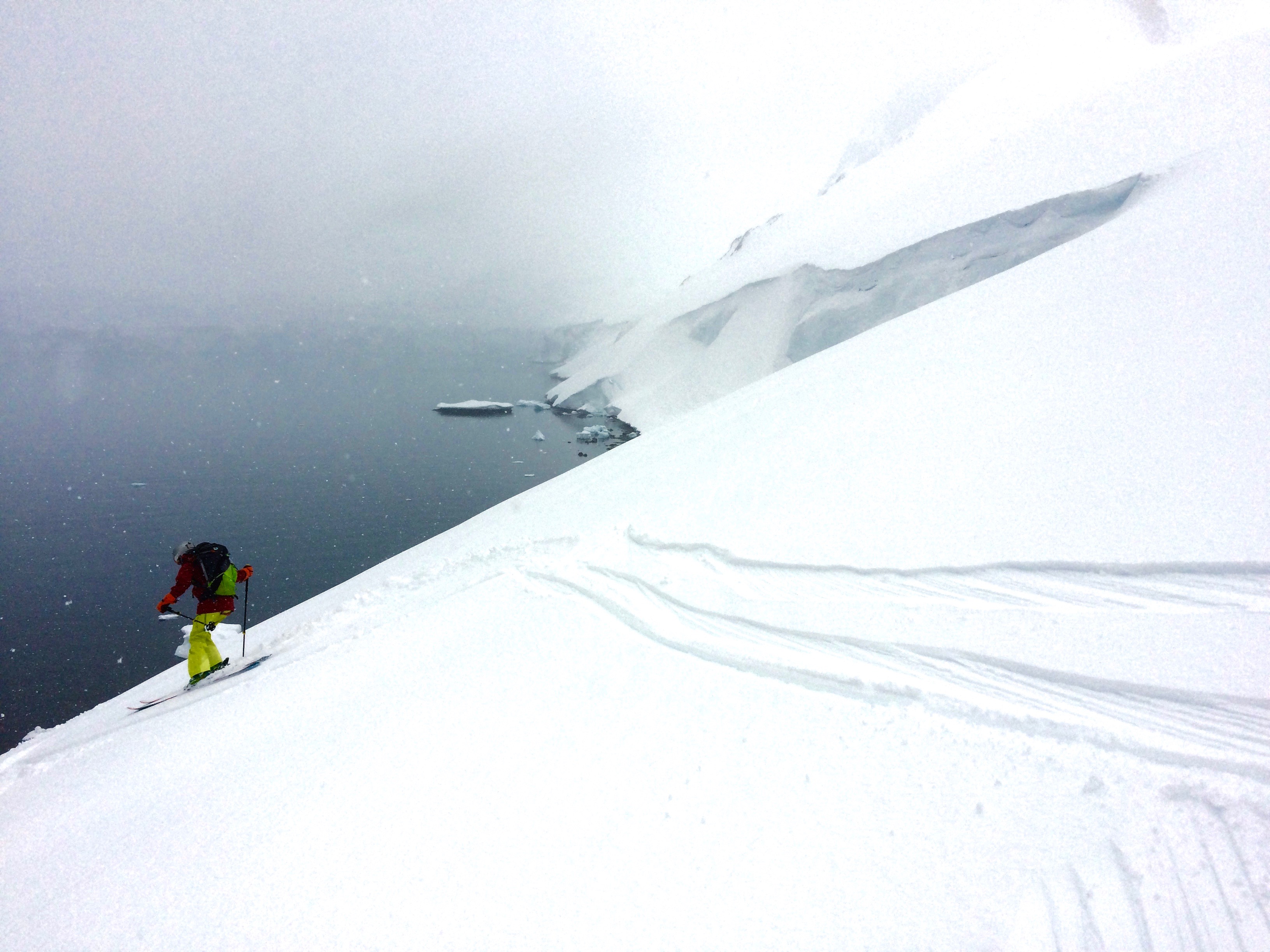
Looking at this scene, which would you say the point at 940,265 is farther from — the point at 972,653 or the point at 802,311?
the point at 972,653

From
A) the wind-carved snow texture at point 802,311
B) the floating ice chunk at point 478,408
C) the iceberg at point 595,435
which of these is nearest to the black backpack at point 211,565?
the wind-carved snow texture at point 802,311

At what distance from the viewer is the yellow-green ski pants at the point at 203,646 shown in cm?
570

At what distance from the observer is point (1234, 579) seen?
2.84 metres

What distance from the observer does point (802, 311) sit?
22.8 metres

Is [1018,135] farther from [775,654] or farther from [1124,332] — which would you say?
[775,654]

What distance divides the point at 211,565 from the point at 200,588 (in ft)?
0.87

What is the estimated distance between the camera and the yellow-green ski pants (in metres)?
5.70

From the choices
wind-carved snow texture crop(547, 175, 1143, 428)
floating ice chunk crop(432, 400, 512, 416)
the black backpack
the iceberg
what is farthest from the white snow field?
floating ice chunk crop(432, 400, 512, 416)

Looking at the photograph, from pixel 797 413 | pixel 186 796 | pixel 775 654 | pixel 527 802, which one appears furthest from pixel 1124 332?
pixel 186 796

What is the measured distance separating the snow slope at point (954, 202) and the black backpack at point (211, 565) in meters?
16.9

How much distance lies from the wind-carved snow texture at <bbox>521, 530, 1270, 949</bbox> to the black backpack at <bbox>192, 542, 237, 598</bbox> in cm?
348

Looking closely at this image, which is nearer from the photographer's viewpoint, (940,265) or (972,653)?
(972,653)

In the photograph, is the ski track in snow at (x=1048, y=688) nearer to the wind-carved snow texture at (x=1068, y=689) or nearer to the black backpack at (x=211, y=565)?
the wind-carved snow texture at (x=1068, y=689)

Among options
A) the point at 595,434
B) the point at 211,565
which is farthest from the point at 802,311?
the point at 211,565
